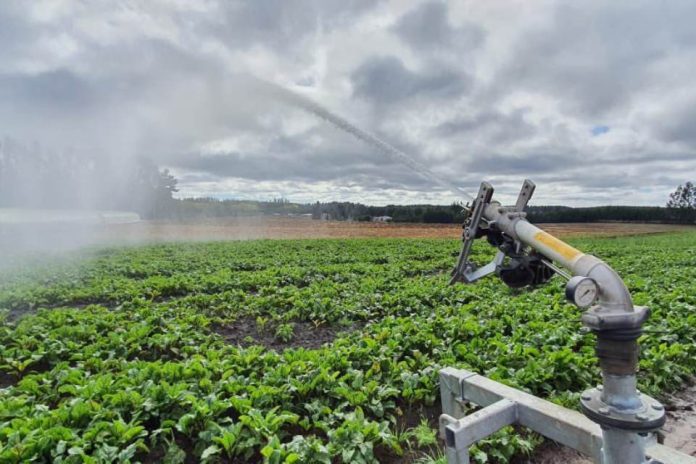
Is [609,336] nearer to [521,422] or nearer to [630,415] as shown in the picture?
[630,415]

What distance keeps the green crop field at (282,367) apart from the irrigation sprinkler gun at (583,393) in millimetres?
941

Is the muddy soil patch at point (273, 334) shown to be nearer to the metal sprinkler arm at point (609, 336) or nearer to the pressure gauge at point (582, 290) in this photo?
the metal sprinkler arm at point (609, 336)

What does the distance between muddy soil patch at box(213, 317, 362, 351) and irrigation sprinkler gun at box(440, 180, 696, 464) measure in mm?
4340

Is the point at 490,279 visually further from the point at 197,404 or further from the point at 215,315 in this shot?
the point at 197,404

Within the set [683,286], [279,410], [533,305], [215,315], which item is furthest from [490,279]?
[279,410]

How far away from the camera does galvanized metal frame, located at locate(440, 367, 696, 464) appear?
215 centimetres

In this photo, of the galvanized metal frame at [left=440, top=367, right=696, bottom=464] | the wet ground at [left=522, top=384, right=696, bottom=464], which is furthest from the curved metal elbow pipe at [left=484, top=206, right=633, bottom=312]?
the wet ground at [left=522, top=384, right=696, bottom=464]

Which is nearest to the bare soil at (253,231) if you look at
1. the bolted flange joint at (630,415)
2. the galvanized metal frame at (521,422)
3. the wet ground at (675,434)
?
the wet ground at (675,434)

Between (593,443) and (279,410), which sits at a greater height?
(593,443)

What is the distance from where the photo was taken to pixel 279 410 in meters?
3.96

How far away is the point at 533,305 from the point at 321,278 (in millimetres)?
6587

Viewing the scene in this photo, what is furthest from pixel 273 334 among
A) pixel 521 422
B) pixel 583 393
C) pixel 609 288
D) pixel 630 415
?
pixel 609 288

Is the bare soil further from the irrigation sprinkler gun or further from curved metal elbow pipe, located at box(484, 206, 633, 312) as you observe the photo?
curved metal elbow pipe, located at box(484, 206, 633, 312)

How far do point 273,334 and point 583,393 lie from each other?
20.2 ft
